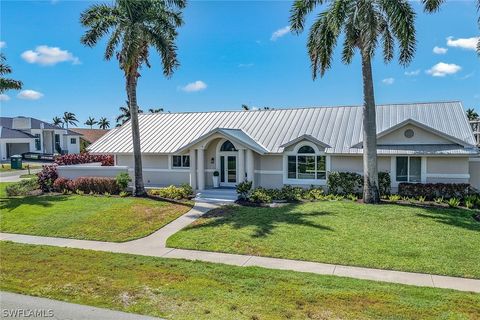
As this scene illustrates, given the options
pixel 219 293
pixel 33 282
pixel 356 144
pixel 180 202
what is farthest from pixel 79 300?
pixel 356 144

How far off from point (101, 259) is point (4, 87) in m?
16.2

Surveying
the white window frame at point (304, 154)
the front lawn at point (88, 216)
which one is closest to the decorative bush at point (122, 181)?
the front lawn at point (88, 216)

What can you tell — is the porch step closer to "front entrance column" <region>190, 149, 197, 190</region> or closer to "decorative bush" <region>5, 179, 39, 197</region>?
"front entrance column" <region>190, 149, 197, 190</region>

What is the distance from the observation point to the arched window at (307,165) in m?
22.3

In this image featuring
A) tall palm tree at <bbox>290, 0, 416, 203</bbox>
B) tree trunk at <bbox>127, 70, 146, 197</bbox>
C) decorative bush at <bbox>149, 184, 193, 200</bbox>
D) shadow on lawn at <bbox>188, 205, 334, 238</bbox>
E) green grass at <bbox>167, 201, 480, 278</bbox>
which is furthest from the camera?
decorative bush at <bbox>149, 184, 193, 200</bbox>

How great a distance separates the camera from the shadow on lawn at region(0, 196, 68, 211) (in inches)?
774

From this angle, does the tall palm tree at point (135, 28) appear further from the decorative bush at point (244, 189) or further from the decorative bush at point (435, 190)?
the decorative bush at point (435, 190)

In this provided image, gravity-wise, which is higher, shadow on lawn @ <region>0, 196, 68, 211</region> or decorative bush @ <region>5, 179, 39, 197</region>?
decorative bush @ <region>5, 179, 39, 197</region>

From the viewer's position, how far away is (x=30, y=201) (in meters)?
20.6

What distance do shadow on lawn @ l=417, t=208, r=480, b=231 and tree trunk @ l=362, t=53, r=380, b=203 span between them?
2609 millimetres

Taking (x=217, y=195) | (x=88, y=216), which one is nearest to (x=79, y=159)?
(x=217, y=195)

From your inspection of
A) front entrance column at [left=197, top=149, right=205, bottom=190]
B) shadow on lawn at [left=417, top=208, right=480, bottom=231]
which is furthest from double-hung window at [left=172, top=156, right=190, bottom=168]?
shadow on lawn at [left=417, top=208, right=480, bottom=231]

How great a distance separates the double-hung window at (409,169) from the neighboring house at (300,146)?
0.17ft

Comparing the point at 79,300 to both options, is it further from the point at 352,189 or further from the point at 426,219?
the point at 352,189
